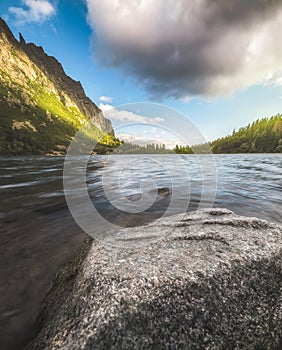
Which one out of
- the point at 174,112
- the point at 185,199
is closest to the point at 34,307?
the point at 174,112

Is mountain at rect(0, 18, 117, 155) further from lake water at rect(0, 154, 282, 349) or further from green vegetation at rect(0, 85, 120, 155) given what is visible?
lake water at rect(0, 154, 282, 349)

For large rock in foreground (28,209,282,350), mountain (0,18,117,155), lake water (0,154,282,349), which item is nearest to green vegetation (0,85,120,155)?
mountain (0,18,117,155)

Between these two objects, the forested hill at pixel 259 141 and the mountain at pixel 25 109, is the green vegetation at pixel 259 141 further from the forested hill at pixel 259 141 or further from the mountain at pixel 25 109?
the mountain at pixel 25 109

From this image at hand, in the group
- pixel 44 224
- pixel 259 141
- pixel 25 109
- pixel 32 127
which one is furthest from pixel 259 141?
pixel 25 109

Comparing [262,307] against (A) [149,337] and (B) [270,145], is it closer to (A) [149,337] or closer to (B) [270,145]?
(A) [149,337]

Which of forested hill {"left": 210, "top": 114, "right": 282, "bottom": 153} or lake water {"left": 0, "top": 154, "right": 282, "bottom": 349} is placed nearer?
lake water {"left": 0, "top": 154, "right": 282, "bottom": 349}

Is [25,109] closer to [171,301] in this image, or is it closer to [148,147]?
[148,147]

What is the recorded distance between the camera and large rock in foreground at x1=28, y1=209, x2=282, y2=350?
5.35 feet

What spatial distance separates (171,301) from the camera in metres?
1.83

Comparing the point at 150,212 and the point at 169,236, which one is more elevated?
the point at 169,236

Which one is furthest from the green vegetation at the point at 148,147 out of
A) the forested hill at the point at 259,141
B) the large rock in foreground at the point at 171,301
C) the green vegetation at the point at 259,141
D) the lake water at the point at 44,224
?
the forested hill at the point at 259,141

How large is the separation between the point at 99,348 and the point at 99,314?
0.24 metres

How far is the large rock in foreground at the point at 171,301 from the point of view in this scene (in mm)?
1630

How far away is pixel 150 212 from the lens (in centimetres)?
602
